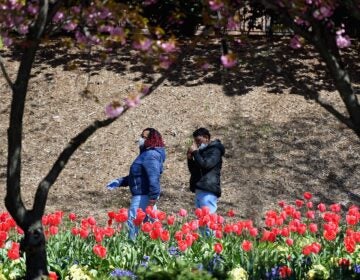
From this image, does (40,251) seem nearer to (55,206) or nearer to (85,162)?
(55,206)

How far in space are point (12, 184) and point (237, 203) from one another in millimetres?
5504

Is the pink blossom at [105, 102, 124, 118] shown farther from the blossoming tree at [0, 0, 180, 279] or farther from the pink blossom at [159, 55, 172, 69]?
the pink blossom at [159, 55, 172, 69]

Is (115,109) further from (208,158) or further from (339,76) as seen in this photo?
(208,158)

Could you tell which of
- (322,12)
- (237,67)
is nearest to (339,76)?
(322,12)

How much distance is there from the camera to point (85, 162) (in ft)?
37.8

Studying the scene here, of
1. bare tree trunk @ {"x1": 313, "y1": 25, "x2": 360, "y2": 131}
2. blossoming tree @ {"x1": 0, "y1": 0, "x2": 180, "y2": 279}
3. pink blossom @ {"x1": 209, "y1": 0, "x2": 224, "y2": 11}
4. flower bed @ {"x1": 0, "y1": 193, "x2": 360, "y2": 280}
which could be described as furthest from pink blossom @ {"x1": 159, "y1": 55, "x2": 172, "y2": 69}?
flower bed @ {"x1": 0, "y1": 193, "x2": 360, "y2": 280}

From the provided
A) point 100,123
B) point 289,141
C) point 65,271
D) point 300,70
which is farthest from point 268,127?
point 100,123

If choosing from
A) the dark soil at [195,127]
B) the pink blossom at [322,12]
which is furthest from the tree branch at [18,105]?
the dark soil at [195,127]

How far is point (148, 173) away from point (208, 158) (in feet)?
1.95

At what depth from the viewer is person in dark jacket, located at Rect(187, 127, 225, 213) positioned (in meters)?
7.65

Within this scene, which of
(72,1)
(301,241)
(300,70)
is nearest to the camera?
(72,1)

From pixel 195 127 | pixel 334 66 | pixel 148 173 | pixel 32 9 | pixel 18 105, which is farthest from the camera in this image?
pixel 195 127

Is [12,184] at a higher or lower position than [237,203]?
higher

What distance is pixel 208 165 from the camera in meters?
7.61
